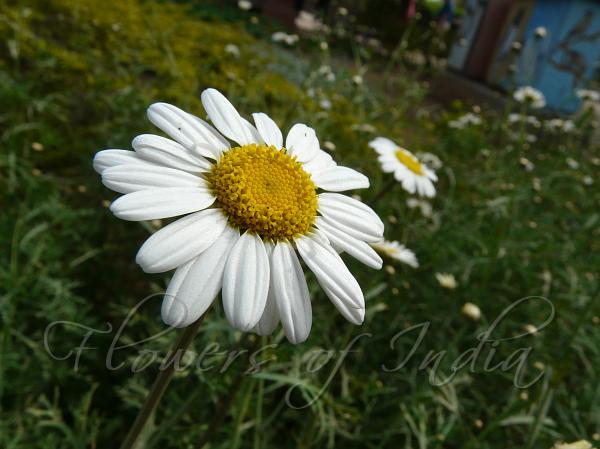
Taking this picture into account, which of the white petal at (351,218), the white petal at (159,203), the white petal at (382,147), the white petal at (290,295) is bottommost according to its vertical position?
the white petal at (382,147)

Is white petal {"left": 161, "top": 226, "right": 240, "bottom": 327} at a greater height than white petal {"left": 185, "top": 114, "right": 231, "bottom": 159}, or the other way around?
white petal {"left": 185, "top": 114, "right": 231, "bottom": 159}

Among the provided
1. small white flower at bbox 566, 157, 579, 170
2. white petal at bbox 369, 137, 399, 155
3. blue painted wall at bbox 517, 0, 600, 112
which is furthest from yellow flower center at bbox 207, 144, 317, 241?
blue painted wall at bbox 517, 0, 600, 112

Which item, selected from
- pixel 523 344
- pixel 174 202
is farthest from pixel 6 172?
pixel 523 344

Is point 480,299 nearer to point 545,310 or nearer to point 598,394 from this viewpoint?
point 545,310

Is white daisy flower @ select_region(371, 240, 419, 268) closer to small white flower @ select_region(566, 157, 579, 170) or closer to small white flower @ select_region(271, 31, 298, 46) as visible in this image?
small white flower @ select_region(271, 31, 298, 46)

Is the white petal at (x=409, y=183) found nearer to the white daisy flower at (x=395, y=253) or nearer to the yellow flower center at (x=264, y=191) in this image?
the white daisy flower at (x=395, y=253)

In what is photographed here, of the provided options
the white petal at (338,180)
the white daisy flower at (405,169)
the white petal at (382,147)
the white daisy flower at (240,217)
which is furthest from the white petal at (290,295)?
the white petal at (382,147)

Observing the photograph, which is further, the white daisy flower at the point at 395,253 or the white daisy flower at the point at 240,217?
the white daisy flower at the point at 395,253
